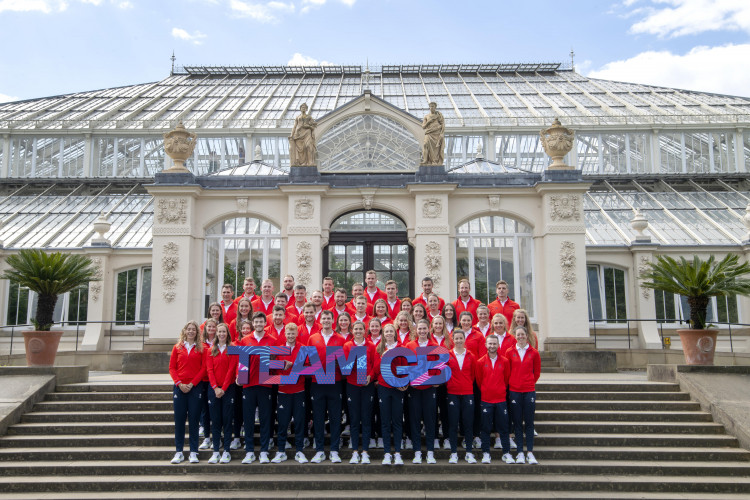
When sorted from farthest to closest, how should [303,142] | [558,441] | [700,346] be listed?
[303,142], [700,346], [558,441]

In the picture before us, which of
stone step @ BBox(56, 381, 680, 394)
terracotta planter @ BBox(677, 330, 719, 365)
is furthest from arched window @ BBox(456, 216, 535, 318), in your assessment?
stone step @ BBox(56, 381, 680, 394)

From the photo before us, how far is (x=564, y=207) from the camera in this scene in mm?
15039

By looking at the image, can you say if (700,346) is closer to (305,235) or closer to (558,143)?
(558,143)

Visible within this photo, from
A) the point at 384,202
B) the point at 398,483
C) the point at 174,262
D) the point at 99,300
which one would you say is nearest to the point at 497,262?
the point at 384,202

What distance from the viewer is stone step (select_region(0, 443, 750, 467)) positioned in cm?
827

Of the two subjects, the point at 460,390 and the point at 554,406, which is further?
the point at 554,406

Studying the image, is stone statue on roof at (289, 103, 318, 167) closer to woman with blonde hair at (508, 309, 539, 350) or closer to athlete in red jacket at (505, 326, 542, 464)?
woman with blonde hair at (508, 309, 539, 350)

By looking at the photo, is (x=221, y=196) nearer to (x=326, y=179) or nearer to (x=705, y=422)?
(x=326, y=179)

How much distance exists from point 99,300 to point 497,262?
12.3 meters

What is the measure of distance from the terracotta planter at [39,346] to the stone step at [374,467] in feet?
11.0

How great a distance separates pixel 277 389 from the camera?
27.6 feet

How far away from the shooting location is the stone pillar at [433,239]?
48.7 feet

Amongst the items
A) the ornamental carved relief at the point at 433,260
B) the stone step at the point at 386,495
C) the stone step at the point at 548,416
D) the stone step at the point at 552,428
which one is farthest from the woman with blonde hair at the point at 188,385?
the ornamental carved relief at the point at 433,260

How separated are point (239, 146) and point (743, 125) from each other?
2266 centimetres
